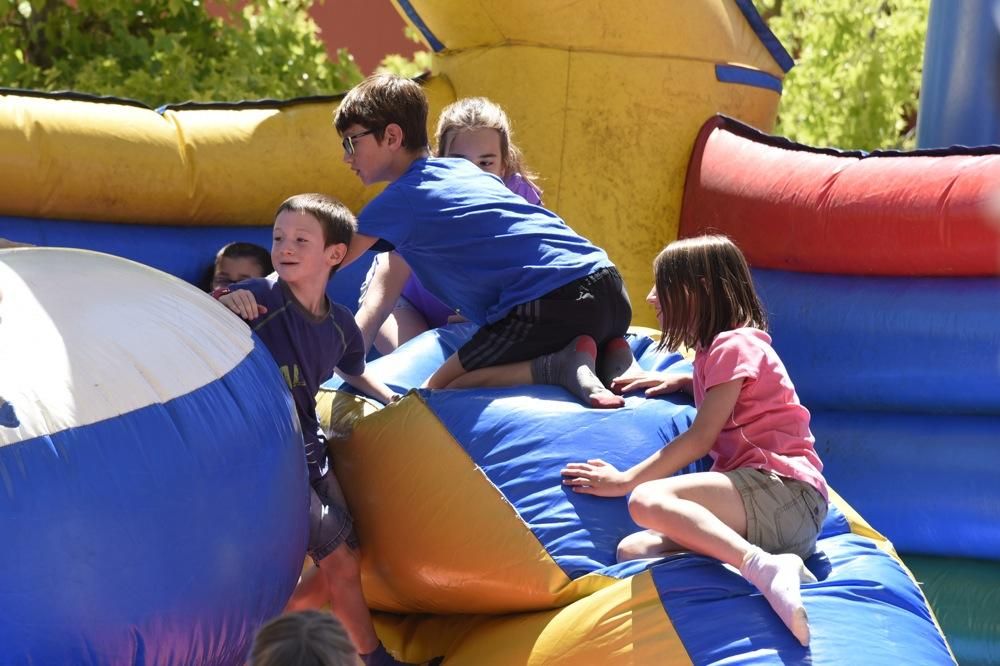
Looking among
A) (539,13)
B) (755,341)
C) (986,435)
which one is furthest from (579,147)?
(755,341)

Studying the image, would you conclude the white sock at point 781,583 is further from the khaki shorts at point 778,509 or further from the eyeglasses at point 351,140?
the eyeglasses at point 351,140

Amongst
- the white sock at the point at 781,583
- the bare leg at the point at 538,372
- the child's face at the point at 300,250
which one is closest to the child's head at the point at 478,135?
the bare leg at the point at 538,372

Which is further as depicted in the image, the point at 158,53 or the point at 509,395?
the point at 158,53

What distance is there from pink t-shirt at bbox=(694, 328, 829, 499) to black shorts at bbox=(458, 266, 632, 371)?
474 millimetres

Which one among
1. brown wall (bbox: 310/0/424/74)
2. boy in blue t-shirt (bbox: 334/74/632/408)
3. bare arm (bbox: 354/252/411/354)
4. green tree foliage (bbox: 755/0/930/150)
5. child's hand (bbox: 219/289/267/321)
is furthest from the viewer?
brown wall (bbox: 310/0/424/74)

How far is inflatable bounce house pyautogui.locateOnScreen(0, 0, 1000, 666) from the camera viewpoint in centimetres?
212

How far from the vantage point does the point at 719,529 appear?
95.3 inches

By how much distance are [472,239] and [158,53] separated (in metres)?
2.80

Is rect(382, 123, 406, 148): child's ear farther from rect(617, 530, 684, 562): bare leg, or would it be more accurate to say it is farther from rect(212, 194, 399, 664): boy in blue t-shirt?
rect(617, 530, 684, 562): bare leg

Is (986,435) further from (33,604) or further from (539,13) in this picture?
(33,604)

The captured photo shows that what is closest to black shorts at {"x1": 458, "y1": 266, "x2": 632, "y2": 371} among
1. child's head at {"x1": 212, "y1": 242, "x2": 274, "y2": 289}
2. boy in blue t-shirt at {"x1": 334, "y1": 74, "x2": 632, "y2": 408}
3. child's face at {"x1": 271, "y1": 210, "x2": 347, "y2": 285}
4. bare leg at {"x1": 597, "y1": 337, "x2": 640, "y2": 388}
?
boy in blue t-shirt at {"x1": 334, "y1": 74, "x2": 632, "y2": 408}

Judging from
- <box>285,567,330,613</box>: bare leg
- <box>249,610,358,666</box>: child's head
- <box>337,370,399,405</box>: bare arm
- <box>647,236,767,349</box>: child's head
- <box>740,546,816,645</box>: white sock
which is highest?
<box>647,236,767,349</box>: child's head

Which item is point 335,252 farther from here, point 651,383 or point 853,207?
point 853,207

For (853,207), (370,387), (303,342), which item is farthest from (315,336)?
(853,207)
